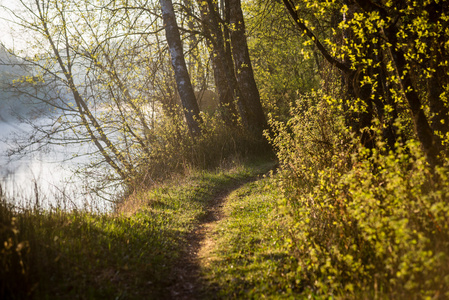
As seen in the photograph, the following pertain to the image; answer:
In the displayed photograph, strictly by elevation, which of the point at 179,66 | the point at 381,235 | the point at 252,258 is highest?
the point at 179,66

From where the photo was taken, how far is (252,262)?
5.01 m

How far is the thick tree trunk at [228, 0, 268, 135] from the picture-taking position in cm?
1280

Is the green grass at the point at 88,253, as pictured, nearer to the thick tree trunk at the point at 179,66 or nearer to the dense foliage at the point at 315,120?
the dense foliage at the point at 315,120

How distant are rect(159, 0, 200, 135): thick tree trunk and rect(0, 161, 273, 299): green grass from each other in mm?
6932

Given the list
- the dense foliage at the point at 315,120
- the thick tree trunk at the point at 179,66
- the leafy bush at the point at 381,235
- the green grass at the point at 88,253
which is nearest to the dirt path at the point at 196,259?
the green grass at the point at 88,253

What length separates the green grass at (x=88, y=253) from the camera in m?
3.52

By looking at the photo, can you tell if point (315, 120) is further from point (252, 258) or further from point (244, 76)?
point (244, 76)

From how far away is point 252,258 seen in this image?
5.08m

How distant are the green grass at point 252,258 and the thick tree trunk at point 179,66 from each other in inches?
265

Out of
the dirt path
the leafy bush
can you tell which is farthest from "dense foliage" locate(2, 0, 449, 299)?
the dirt path

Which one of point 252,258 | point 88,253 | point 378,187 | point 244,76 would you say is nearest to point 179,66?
point 244,76

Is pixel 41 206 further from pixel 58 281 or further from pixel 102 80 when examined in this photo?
pixel 102 80

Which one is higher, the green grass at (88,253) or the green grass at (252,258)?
the green grass at (88,253)

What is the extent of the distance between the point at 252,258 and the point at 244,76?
31.1ft
